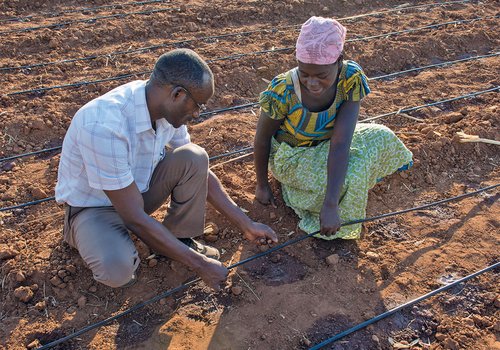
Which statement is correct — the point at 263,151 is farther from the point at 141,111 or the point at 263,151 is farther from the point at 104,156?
the point at 104,156

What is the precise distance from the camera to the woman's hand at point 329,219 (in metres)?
2.52

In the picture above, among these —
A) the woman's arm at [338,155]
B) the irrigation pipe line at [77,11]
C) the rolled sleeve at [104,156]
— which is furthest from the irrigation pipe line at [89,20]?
the woman's arm at [338,155]

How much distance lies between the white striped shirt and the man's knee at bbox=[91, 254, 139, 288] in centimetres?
28

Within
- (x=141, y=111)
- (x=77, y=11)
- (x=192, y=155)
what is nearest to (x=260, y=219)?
(x=192, y=155)

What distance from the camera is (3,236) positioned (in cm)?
286

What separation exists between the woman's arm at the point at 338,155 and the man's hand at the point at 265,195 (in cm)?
55

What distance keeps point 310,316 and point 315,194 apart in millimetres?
690

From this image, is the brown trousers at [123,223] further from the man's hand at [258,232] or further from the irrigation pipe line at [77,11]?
the irrigation pipe line at [77,11]

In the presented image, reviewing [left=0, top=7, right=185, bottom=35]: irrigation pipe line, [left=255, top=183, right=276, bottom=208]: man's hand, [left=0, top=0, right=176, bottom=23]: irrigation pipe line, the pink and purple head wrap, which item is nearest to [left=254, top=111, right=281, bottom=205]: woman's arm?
[left=255, top=183, right=276, bottom=208]: man's hand

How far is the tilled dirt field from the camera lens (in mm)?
2395

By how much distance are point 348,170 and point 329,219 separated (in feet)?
1.08

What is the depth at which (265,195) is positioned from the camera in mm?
3043

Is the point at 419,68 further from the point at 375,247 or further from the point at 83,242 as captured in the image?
the point at 83,242

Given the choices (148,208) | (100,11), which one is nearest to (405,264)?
(148,208)
